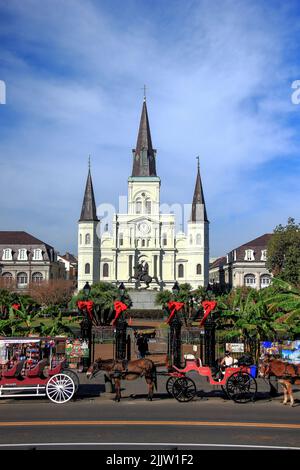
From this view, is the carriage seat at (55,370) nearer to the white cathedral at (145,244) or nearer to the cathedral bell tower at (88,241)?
the cathedral bell tower at (88,241)

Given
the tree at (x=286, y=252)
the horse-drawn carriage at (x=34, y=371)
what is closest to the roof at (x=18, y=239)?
the tree at (x=286, y=252)

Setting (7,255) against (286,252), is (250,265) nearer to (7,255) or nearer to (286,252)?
(286,252)

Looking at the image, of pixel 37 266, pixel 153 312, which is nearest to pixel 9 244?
pixel 37 266

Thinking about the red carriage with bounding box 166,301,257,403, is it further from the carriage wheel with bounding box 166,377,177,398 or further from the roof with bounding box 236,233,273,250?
the roof with bounding box 236,233,273,250

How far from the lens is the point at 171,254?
9206 cm

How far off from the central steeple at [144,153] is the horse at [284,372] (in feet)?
278

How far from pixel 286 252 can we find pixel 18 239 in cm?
5163

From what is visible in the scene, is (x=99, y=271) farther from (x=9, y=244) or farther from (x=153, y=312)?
(x=153, y=312)

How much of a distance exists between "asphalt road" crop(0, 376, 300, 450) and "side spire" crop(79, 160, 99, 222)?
79908mm

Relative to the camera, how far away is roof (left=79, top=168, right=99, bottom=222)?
93062 mm

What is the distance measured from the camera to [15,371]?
511 inches

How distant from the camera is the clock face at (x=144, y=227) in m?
92.5

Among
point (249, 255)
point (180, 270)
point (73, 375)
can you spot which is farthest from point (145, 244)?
point (73, 375)

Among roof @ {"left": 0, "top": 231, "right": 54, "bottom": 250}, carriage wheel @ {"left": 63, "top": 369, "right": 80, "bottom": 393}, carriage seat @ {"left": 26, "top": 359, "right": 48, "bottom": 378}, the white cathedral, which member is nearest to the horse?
carriage wheel @ {"left": 63, "top": 369, "right": 80, "bottom": 393}
